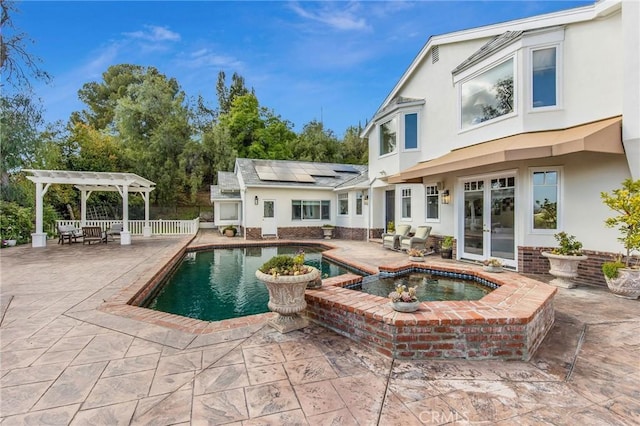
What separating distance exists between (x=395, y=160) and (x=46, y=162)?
66.7 ft

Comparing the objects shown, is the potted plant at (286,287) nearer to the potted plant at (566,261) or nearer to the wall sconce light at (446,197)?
the potted plant at (566,261)

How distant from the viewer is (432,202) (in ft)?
36.9

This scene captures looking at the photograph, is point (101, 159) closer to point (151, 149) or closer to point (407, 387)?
point (151, 149)

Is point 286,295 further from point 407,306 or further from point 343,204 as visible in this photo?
point 343,204

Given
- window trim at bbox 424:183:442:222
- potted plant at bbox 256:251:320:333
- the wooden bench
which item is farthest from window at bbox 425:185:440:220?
the wooden bench

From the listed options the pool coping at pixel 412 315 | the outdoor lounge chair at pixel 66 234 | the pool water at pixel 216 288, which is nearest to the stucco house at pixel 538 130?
the pool coping at pixel 412 315

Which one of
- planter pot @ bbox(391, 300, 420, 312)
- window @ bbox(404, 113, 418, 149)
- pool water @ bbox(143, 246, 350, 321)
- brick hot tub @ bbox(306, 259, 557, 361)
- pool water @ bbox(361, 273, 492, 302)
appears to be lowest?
pool water @ bbox(143, 246, 350, 321)

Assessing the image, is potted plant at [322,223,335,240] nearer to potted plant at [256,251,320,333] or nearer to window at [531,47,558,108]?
window at [531,47,558,108]

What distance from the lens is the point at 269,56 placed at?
21.1m

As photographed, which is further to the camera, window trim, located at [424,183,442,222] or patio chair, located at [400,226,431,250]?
window trim, located at [424,183,442,222]

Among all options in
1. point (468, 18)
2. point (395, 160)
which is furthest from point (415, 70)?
point (395, 160)

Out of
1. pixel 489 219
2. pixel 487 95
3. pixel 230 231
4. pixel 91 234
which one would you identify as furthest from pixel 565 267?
pixel 91 234

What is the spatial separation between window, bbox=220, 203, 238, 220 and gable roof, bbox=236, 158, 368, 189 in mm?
3173

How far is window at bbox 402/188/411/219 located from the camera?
1260 cm
